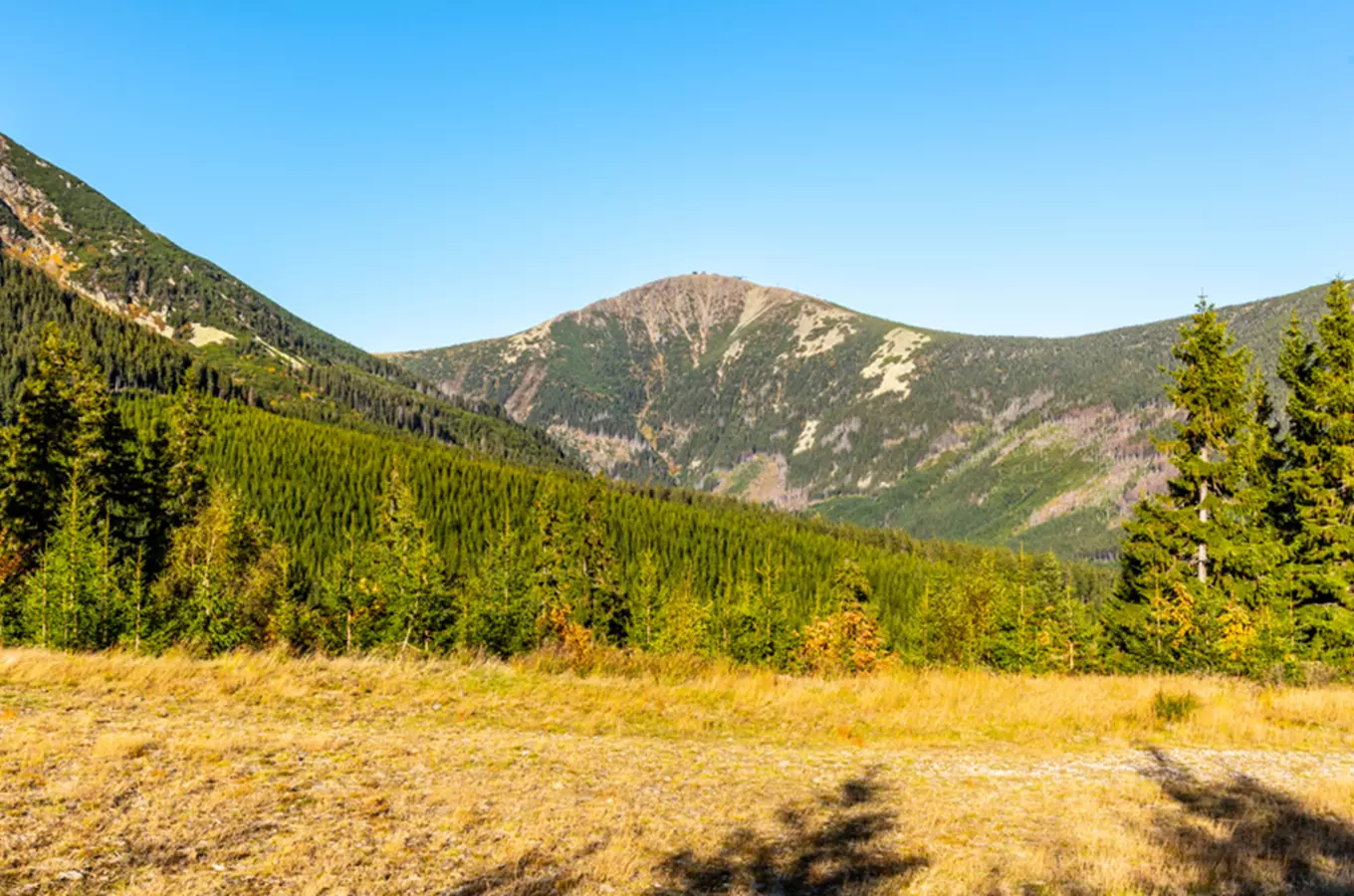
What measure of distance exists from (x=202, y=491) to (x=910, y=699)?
204 ft

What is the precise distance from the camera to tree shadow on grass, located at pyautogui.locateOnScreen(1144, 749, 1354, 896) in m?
7.29

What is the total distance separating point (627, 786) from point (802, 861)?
2.98m

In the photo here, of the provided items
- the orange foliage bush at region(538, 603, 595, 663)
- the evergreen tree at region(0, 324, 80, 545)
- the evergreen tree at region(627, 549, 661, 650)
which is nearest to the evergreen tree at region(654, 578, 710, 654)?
the evergreen tree at region(627, 549, 661, 650)

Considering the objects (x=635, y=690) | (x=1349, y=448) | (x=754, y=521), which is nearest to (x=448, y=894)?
(x=635, y=690)

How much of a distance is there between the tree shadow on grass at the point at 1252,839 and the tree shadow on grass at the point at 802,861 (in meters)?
2.78

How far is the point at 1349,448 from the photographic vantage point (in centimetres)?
2917

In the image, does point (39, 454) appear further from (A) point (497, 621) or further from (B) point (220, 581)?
(A) point (497, 621)

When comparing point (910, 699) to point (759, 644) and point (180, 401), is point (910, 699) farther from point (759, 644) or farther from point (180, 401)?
point (180, 401)

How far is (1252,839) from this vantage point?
28.2 ft

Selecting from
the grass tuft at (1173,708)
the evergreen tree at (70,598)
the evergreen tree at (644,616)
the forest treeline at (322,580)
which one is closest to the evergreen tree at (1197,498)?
the forest treeline at (322,580)

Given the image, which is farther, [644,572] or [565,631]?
[644,572]

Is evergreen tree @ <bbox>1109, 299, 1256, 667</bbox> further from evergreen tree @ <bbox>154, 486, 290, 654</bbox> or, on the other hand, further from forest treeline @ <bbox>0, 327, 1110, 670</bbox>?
evergreen tree @ <bbox>154, 486, 290, 654</bbox>

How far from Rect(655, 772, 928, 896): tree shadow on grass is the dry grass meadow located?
0.12 feet

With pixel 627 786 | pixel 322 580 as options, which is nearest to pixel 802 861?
pixel 627 786
